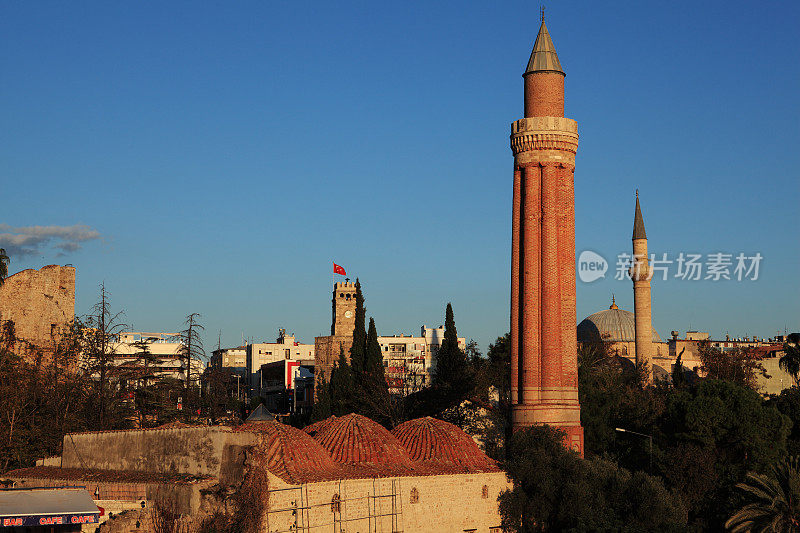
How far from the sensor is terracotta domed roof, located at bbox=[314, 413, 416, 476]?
29.1 metres

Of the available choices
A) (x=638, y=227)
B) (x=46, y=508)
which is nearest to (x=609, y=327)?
(x=638, y=227)

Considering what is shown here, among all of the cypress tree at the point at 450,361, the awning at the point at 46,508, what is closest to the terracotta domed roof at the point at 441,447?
the awning at the point at 46,508

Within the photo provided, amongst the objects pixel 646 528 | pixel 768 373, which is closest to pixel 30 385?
pixel 646 528

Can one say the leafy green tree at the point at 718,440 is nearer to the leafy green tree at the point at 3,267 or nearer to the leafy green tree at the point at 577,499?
the leafy green tree at the point at 577,499

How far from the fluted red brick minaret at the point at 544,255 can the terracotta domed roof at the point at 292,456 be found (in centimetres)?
1315

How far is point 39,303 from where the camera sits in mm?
49062

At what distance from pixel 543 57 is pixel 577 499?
1869cm

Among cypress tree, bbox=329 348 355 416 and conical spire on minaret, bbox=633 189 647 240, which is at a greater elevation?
conical spire on minaret, bbox=633 189 647 240

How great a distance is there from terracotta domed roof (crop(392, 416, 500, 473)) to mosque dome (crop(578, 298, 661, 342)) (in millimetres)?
57659

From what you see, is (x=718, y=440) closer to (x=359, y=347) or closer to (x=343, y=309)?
(x=359, y=347)

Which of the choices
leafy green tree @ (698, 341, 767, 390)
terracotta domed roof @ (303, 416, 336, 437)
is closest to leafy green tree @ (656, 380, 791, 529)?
terracotta domed roof @ (303, 416, 336, 437)

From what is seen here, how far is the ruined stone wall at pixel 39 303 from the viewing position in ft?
158

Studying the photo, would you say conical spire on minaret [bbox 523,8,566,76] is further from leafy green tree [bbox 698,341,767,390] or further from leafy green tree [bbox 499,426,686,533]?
leafy green tree [bbox 698,341,767,390]

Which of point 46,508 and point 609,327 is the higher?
point 609,327
